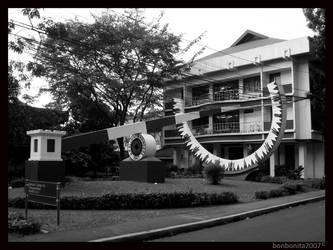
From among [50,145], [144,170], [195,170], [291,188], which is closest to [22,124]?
[50,145]

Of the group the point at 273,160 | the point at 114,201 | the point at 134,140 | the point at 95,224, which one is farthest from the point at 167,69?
the point at 95,224

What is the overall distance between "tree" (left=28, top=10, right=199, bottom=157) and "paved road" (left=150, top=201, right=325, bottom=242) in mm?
17547

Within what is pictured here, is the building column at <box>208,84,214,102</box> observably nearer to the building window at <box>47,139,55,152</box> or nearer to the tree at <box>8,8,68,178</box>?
the tree at <box>8,8,68,178</box>

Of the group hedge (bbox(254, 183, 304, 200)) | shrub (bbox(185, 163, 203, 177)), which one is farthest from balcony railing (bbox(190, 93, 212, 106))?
hedge (bbox(254, 183, 304, 200))

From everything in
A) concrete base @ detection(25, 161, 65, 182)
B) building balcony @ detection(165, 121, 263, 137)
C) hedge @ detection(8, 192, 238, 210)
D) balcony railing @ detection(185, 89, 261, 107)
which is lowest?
hedge @ detection(8, 192, 238, 210)

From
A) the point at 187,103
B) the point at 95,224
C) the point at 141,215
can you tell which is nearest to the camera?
the point at 95,224

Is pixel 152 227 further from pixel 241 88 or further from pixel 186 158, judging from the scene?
pixel 186 158

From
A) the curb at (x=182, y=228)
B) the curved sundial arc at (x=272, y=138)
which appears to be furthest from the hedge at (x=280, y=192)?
the curved sundial arc at (x=272, y=138)

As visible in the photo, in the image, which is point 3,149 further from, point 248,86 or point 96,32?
point 248,86

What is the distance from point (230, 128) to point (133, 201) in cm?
2330

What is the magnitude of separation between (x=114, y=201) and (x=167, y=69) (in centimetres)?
1730

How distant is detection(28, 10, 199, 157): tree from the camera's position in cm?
2748

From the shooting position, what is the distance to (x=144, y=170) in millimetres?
22094
